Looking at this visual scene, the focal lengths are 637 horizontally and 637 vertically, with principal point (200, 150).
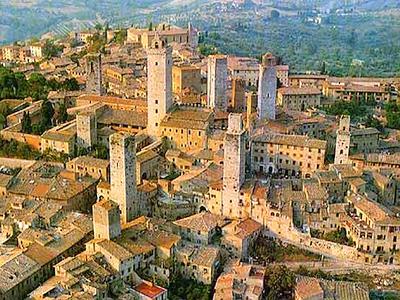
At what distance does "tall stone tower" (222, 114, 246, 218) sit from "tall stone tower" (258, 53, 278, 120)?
6.54 m

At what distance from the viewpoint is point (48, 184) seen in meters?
27.2

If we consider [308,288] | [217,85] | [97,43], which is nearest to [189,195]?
[308,288]

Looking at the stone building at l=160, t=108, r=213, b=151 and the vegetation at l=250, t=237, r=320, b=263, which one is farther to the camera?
the stone building at l=160, t=108, r=213, b=151

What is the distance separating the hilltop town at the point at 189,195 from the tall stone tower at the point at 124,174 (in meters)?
0.06

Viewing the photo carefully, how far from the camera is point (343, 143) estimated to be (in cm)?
2847

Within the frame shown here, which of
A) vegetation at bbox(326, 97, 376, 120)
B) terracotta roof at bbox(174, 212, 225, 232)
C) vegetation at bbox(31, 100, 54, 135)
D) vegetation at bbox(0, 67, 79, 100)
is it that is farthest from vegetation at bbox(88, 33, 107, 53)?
terracotta roof at bbox(174, 212, 225, 232)

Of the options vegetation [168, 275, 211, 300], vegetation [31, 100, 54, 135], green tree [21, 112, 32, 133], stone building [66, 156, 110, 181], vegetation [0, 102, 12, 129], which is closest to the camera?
vegetation [168, 275, 211, 300]

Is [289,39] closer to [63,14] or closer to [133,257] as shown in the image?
[63,14]

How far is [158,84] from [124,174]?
781 cm

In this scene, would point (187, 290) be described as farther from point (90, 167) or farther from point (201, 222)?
point (90, 167)

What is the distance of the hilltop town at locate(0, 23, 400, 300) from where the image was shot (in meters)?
22.3

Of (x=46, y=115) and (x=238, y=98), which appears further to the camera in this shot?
(x=238, y=98)

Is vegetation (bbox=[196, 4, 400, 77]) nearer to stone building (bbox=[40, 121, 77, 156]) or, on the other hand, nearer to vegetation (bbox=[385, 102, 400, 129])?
vegetation (bbox=[385, 102, 400, 129])

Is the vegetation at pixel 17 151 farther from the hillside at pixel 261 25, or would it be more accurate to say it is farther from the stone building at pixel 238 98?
the hillside at pixel 261 25
